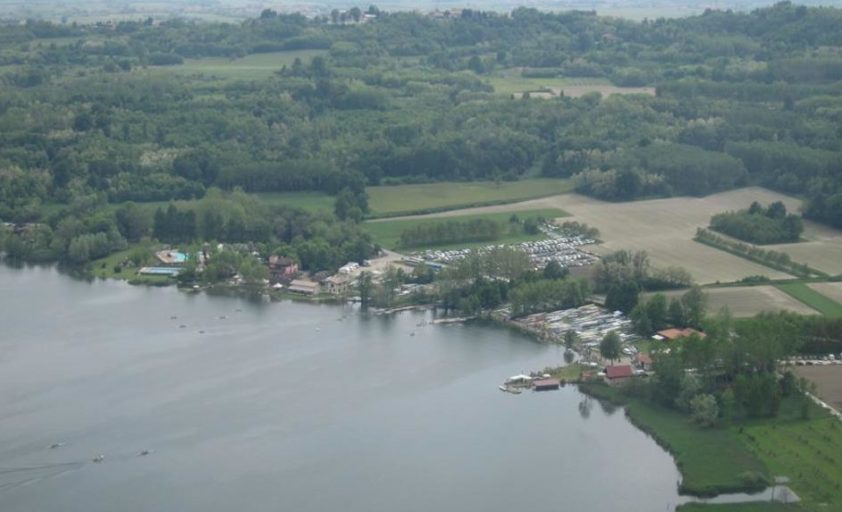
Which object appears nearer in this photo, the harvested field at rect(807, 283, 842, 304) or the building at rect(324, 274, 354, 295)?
the harvested field at rect(807, 283, 842, 304)

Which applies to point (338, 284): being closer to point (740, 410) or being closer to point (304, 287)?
point (304, 287)

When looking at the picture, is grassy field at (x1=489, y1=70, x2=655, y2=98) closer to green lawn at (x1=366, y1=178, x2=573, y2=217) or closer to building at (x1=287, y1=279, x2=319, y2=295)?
green lawn at (x1=366, y1=178, x2=573, y2=217)

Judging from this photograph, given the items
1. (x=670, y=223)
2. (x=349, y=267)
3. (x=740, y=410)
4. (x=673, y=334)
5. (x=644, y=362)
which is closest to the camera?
(x=740, y=410)

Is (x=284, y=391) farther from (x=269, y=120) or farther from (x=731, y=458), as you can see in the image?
(x=269, y=120)

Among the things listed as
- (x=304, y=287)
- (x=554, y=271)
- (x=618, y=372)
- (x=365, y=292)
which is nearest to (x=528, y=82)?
(x=554, y=271)

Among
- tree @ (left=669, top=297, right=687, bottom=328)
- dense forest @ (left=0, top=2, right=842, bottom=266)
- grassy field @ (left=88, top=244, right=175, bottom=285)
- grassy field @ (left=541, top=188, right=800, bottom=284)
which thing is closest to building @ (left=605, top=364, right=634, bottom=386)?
tree @ (left=669, top=297, right=687, bottom=328)

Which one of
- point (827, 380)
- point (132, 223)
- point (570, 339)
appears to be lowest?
point (132, 223)

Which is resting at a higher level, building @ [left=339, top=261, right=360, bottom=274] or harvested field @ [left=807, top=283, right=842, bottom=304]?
harvested field @ [left=807, top=283, right=842, bottom=304]
